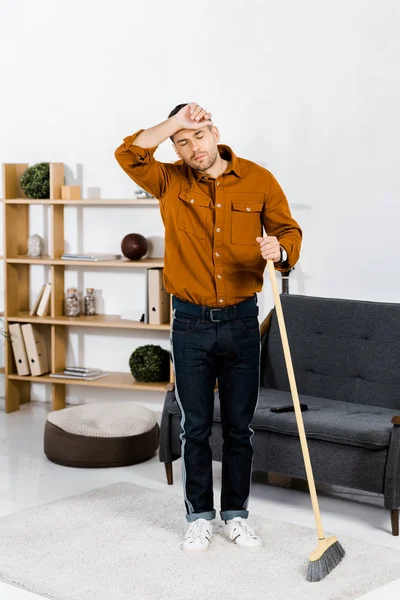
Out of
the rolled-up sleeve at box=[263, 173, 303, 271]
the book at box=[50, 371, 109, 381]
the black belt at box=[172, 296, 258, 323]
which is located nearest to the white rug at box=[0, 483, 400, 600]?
the black belt at box=[172, 296, 258, 323]

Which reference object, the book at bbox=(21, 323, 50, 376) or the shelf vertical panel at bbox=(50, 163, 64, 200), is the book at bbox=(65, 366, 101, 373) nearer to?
the book at bbox=(21, 323, 50, 376)

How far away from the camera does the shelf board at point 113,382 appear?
537 centimetres

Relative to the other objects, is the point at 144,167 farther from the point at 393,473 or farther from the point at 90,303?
the point at 90,303

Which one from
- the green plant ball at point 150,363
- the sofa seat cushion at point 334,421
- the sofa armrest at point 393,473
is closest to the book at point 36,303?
the green plant ball at point 150,363

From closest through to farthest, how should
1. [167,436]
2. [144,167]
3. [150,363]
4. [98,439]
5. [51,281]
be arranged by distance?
[144,167] < [167,436] < [98,439] < [150,363] < [51,281]

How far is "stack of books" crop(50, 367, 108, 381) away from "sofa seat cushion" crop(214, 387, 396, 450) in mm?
1648

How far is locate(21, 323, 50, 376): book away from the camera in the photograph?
5.80 metres

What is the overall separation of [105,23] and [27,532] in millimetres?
3263

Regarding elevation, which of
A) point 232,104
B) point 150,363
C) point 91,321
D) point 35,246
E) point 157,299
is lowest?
point 150,363

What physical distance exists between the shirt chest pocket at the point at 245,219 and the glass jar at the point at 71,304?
2621mm

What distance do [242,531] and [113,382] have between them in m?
2.19

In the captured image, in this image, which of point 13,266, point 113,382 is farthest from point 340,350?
point 13,266

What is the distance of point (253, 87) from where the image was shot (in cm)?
521

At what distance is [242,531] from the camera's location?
3430 mm
